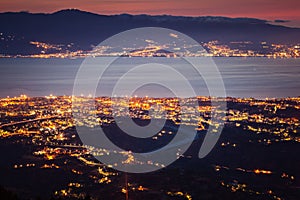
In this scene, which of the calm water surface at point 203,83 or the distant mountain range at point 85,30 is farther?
the distant mountain range at point 85,30

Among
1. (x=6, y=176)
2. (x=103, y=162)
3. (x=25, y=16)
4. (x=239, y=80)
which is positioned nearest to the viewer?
(x=6, y=176)

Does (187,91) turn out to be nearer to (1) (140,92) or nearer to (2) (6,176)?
(1) (140,92)

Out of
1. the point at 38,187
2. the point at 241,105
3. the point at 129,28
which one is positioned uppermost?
the point at 129,28

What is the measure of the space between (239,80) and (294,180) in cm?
2133

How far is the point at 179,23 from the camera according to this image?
64.2 meters

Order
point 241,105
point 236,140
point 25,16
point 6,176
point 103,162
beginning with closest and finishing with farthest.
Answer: point 6,176
point 103,162
point 236,140
point 241,105
point 25,16

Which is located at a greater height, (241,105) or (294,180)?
(241,105)

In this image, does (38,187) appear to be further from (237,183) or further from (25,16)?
(25,16)

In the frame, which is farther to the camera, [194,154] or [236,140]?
[236,140]

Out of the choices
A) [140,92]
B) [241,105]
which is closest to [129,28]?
[140,92]

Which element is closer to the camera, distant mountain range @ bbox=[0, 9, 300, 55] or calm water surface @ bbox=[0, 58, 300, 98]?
calm water surface @ bbox=[0, 58, 300, 98]

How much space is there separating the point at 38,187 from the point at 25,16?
55.2 m

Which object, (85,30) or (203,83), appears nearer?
(203,83)

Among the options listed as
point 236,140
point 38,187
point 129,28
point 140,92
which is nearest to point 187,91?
point 140,92
